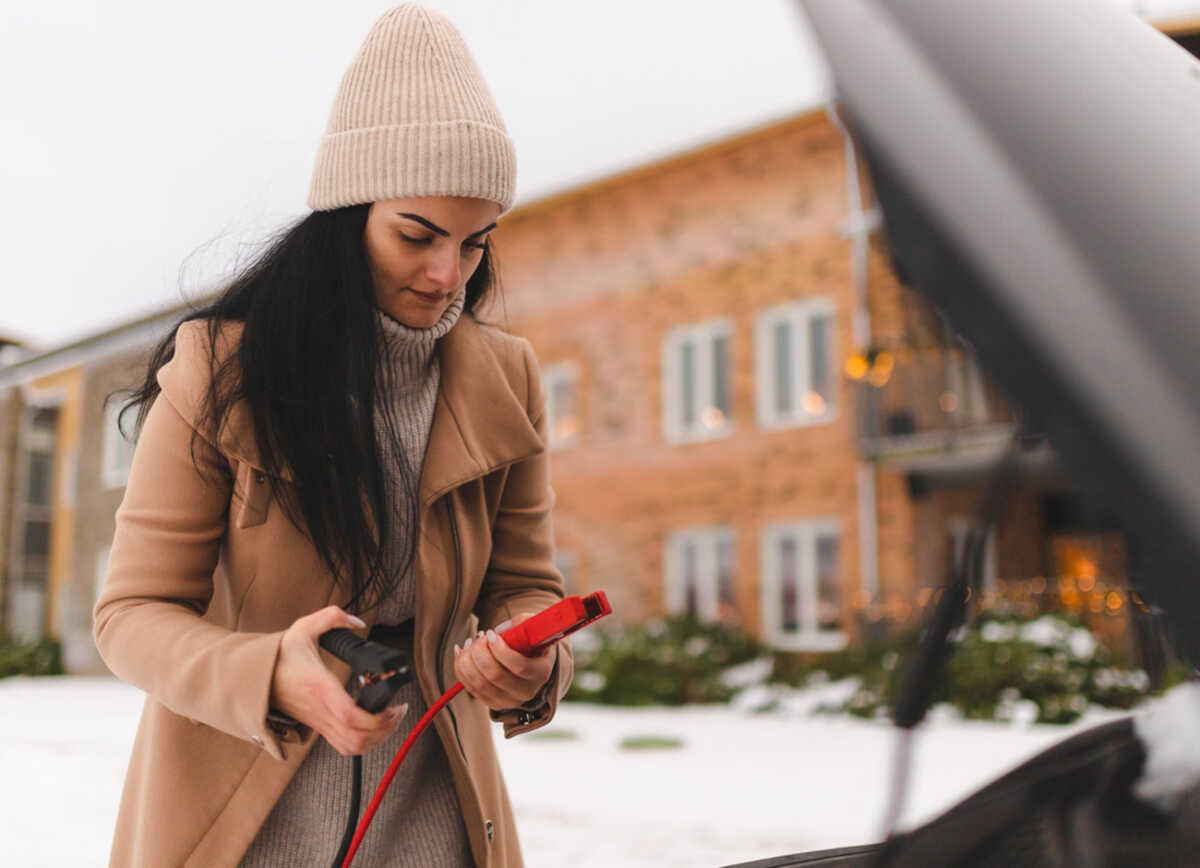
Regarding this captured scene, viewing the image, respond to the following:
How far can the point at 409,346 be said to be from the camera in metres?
0.99

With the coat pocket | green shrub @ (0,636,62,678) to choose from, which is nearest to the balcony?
the coat pocket

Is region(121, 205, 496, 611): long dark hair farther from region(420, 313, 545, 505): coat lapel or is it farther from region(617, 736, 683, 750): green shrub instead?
region(617, 736, 683, 750): green shrub

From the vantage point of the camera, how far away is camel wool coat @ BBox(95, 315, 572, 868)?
2.51 feet

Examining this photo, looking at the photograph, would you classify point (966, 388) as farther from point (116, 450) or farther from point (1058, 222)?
point (116, 450)

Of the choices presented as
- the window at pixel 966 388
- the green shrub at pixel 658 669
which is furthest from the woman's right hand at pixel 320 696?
the green shrub at pixel 658 669

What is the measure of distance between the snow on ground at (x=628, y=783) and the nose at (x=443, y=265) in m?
0.59

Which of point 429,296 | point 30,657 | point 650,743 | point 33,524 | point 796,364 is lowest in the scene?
point 650,743

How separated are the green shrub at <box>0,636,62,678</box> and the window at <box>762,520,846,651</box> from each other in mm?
7328

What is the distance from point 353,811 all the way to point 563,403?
1116cm

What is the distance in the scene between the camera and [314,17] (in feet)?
6.05

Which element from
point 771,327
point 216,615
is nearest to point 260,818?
point 216,615

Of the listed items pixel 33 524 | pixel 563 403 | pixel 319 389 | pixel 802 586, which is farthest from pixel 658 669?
pixel 319 389

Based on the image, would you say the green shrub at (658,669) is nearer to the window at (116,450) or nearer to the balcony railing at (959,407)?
the window at (116,450)

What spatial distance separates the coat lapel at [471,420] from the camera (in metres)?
0.95
